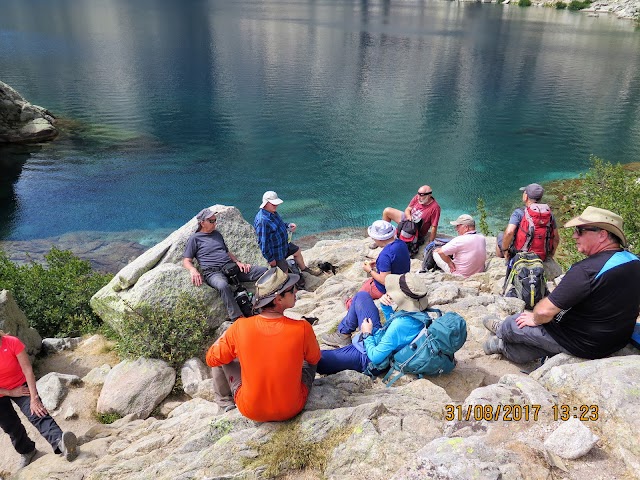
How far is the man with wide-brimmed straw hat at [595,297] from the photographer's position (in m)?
5.81

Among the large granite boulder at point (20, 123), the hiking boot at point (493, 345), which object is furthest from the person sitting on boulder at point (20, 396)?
the large granite boulder at point (20, 123)

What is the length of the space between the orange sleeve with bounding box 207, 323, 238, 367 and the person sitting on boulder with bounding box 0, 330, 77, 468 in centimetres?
336

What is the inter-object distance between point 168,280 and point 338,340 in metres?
5.08

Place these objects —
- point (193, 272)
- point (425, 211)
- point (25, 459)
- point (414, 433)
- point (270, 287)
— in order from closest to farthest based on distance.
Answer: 1. point (414, 433)
2. point (270, 287)
3. point (25, 459)
4. point (193, 272)
5. point (425, 211)

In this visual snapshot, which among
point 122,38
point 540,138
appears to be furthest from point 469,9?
point 540,138

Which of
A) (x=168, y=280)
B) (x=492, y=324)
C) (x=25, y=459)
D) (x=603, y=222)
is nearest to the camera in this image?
(x=603, y=222)

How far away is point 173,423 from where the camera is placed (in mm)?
7895

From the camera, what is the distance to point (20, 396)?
787 cm

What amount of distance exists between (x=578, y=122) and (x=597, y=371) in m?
46.8

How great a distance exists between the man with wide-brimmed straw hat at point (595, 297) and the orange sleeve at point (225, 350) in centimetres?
436

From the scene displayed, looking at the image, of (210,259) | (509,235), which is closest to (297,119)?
(210,259)

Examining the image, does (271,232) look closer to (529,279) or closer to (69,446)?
(529,279)

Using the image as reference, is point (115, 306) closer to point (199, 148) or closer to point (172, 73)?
point (199, 148)
